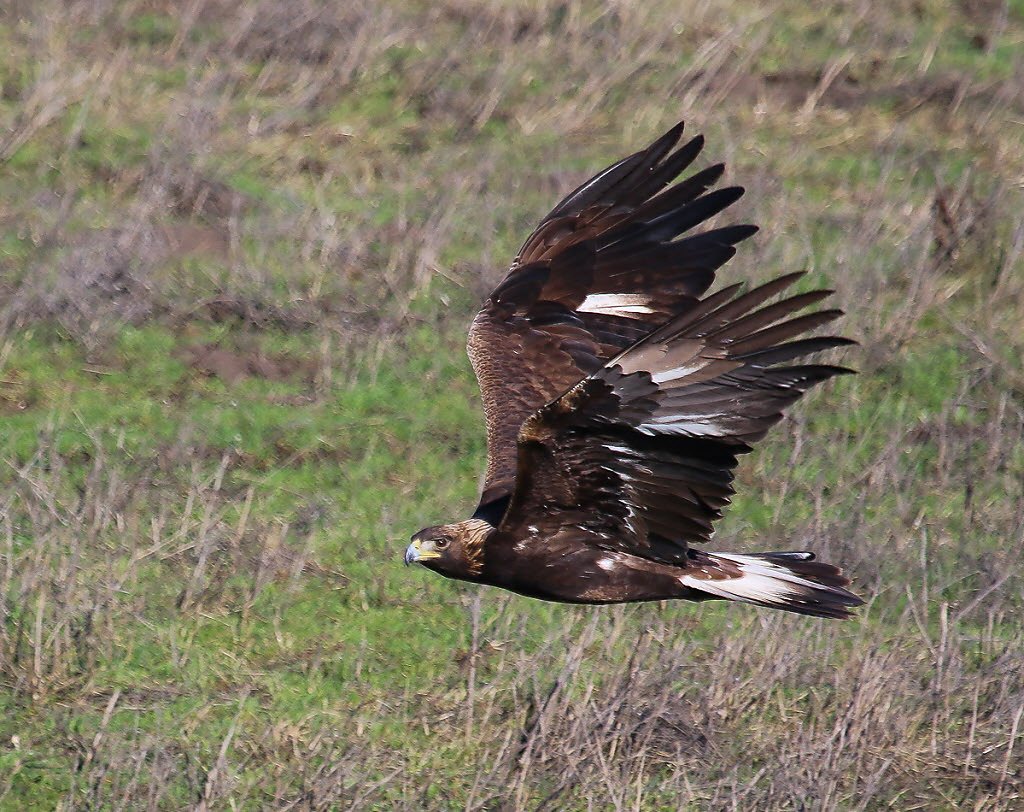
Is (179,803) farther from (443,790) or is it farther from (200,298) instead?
(200,298)

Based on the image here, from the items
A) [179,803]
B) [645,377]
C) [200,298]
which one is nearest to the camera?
[645,377]

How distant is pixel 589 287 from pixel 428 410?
198 cm

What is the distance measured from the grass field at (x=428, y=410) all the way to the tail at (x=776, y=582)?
0.29m

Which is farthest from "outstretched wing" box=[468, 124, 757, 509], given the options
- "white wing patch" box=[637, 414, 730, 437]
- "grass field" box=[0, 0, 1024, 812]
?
"white wing patch" box=[637, 414, 730, 437]

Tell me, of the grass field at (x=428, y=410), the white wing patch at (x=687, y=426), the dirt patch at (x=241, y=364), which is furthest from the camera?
the dirt patch at (x=241, y=364)

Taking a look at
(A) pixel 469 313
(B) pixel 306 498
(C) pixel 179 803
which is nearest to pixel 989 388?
(A) pixel 469 313

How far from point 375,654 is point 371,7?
6.29 m

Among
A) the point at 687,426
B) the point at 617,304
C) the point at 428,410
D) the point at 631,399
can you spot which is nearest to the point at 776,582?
the point at 687,426

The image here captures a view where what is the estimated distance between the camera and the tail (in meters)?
6.12

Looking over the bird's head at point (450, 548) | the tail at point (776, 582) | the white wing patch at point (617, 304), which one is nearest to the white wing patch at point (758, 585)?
the tail at point (776, 582)

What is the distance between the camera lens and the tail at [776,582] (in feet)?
20.1

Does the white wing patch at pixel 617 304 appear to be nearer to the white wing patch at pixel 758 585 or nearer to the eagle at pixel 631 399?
the eagle at pixel 631 399

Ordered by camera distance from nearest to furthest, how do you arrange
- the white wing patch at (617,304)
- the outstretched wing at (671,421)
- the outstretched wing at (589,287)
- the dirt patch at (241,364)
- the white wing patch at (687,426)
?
the outstretched wing at (671,421)
the white wing patch at (687,426)
the outstretched wing at (589,287)
the white wing patch at (617,304)
the dirt patch at (241,364)

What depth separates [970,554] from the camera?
777 centimetres
